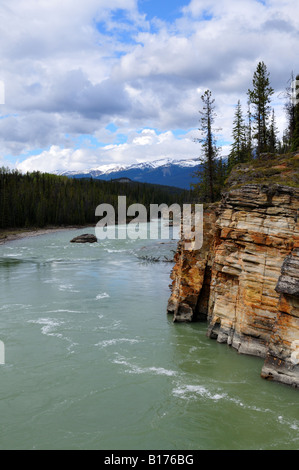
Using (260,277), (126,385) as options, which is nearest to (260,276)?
(260,277)

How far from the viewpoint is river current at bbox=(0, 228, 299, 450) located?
11.1 metres

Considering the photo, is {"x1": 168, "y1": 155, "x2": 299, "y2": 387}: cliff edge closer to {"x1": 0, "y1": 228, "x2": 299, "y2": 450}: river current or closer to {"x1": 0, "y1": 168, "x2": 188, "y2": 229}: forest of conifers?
{"x1": 0, "y1": 228, "x2": 299, "y2": 450}: river current

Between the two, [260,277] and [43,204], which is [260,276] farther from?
[43,204]

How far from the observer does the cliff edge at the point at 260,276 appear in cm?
1345

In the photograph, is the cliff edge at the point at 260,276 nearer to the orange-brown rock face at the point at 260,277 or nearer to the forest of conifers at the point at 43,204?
the orange-brown rock face at the point at 260,277

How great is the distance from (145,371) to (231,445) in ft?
17.5

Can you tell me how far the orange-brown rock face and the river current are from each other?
2.74ft

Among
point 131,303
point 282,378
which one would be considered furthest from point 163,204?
point 282,378

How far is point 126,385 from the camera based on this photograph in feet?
46.3

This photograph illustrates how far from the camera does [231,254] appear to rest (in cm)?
1794

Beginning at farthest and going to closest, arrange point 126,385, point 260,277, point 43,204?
point 43,204 → point 260,277 → point 126,385

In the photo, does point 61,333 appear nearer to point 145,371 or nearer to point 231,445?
point 145,371

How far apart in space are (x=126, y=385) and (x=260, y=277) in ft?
23.7

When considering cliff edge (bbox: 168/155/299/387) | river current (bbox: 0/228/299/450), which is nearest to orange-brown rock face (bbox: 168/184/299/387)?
cliff edge (bbox: 168/155/299/387)
